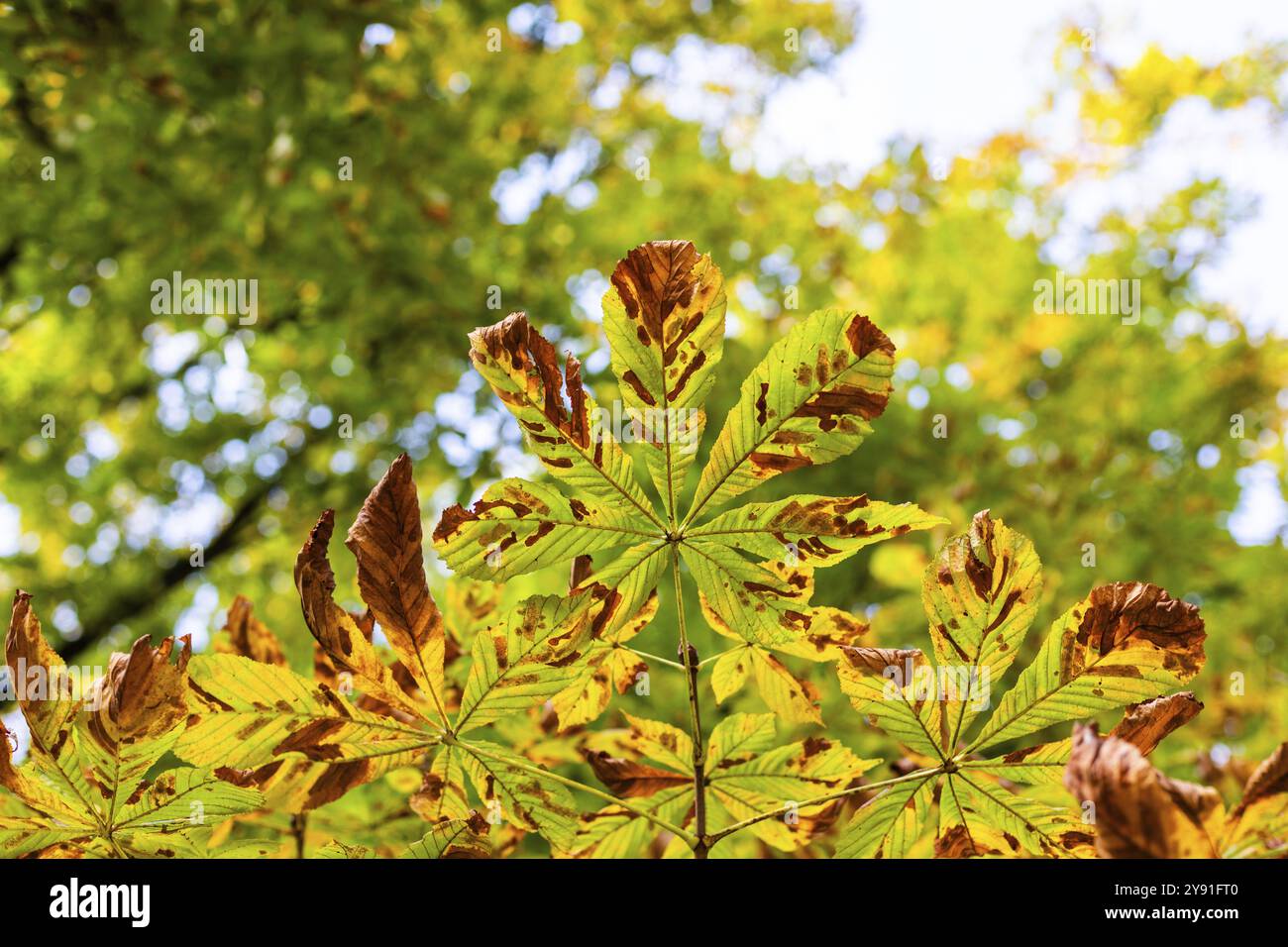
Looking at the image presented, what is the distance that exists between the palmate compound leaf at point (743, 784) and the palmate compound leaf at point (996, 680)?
8 cm

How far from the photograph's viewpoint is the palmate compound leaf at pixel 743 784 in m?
0.64

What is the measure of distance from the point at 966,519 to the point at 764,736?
1998 mm

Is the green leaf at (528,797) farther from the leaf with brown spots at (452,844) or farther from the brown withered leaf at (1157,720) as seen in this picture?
the brown withered leaf at (1157,720)

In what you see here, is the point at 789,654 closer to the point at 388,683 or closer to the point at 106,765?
the point at 388,683

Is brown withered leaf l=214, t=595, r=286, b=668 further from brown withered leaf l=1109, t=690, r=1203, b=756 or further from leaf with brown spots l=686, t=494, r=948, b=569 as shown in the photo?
brown withered leaf l=1109, t=690, r=1203, b=756

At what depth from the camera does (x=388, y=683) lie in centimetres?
55

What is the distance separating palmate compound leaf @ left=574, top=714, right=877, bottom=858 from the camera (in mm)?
637

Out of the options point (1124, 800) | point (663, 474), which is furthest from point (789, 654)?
point (1124, 800)

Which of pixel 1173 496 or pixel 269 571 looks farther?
pixel 269 571

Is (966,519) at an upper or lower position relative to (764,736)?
upper

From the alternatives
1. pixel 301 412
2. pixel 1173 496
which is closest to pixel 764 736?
pixel 1173 496

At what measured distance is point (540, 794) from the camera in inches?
21.8

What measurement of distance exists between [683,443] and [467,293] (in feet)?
7.07

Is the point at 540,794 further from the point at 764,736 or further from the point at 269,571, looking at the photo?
the point at 269,571
